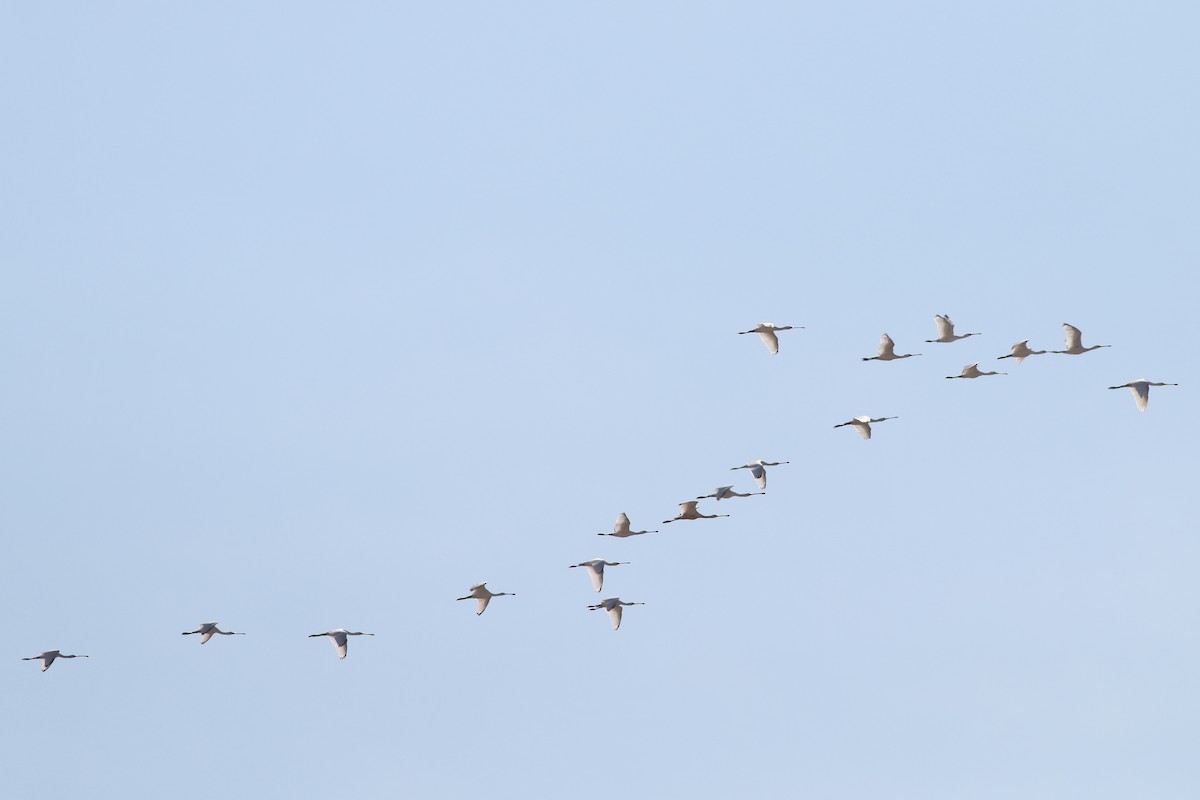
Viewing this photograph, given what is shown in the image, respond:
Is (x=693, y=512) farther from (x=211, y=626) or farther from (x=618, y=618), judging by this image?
(x=211, y=626)

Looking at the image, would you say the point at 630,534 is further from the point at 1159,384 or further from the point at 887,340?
the point at 1159,384

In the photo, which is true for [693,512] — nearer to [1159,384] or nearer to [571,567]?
[571,567]

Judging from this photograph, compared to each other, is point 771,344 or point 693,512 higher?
point 771,344

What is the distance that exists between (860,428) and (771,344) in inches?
293

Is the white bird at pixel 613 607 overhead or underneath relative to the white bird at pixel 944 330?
underneath

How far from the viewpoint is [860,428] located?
121 metres

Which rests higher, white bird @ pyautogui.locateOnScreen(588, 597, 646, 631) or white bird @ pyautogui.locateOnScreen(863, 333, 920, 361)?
white bird @ pyautogui.locateOnScreen(863, 333, 920, 361)

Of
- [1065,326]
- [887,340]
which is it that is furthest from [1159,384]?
[887,340]

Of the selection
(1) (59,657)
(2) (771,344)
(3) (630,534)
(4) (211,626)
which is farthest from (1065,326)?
(1) (59,657)

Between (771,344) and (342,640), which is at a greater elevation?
(771,344)

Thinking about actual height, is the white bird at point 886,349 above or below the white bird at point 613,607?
above

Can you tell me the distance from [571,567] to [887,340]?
18.9 metres

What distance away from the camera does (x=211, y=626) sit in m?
122

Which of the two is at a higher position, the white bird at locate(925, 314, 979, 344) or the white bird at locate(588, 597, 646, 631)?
the white bird at locate(925, 314, 979, 344)
